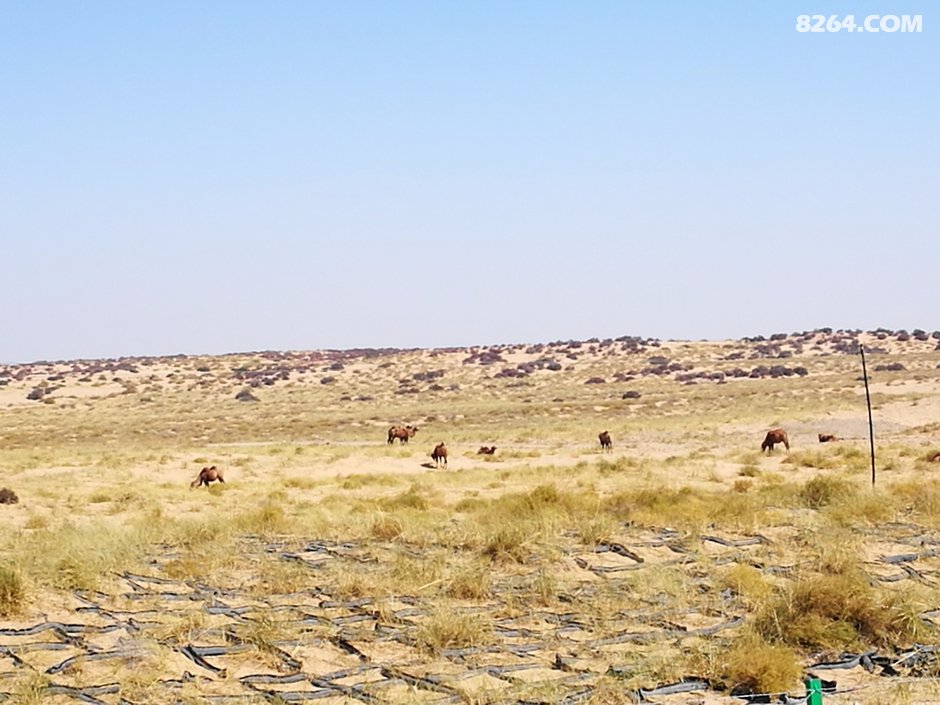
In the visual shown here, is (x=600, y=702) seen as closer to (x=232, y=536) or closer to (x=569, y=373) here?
(x=232, y=536)

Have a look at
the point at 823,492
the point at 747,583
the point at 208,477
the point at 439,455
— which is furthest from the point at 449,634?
the point at 439,455

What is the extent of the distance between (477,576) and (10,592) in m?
5.23

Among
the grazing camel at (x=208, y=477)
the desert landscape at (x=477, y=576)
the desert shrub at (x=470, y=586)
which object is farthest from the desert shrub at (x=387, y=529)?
the grazing camel at (x=208, y=477)

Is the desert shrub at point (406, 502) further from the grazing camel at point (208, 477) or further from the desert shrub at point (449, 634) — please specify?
the desert shrub at point (449, 634)

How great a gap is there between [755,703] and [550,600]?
11.6 ft

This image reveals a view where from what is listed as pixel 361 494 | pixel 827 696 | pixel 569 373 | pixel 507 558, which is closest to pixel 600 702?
pixel 827 696

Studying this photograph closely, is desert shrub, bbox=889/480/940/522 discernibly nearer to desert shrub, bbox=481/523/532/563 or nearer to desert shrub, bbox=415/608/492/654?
desert shrub, bbox=481/523/532/563

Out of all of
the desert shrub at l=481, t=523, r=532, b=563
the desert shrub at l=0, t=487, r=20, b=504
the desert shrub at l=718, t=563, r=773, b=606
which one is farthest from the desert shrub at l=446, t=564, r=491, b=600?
the desert shrub at l=0, t=487, r=20, b=504

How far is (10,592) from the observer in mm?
10781

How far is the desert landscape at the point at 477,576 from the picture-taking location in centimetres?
882

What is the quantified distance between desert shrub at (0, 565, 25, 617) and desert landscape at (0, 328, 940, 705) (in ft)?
0.08

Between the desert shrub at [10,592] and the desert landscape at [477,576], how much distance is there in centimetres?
2

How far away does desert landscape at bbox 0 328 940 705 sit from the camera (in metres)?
8.82

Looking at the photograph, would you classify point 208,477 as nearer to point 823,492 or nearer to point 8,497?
point 8,497
